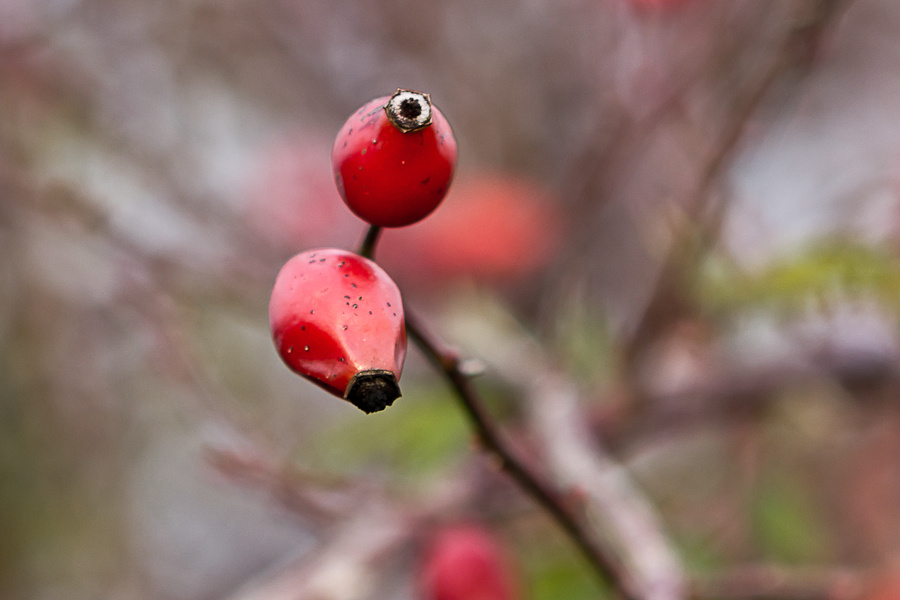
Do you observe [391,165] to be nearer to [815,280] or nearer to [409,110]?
[409,110]

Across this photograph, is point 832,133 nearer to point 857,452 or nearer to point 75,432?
point 857,452

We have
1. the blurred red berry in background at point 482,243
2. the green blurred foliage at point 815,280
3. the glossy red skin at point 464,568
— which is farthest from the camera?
the blurred red berry in background at point 482,243

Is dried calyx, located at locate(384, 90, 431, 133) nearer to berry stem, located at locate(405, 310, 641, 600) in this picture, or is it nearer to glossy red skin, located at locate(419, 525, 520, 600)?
berry stem, located at locate(405, 310, 641, 600)

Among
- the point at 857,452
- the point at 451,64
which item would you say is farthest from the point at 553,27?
the point at 857,452

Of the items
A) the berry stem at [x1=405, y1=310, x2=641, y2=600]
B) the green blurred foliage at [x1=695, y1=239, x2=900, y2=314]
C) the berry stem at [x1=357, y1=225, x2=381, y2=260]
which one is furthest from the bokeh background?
the berry stem at [x1=357, y1=225, x2=381, y2=260]

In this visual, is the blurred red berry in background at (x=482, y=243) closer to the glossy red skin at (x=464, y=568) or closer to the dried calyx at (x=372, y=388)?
the glossy red skin at (x=464, y=568)

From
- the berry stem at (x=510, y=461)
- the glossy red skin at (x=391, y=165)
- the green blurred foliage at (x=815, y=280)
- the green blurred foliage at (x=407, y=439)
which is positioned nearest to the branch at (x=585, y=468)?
the berry stem at (x=510, y=461)

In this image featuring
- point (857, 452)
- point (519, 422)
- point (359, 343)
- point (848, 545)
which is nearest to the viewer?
point (359, 343)
